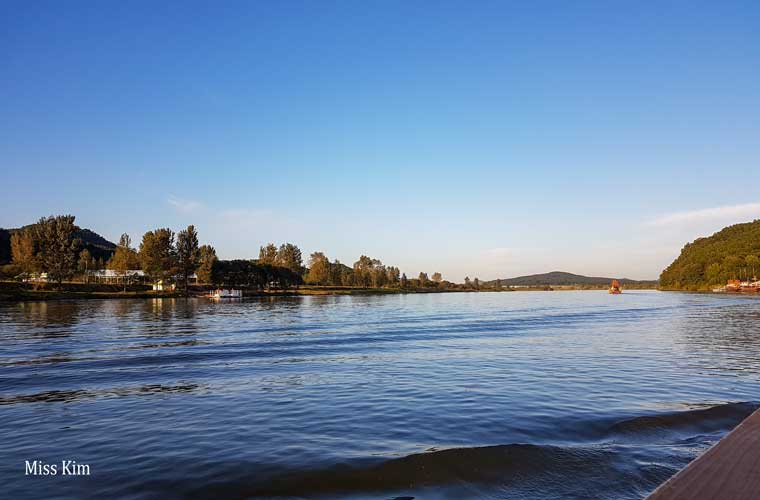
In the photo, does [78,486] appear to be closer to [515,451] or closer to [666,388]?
[515,451]

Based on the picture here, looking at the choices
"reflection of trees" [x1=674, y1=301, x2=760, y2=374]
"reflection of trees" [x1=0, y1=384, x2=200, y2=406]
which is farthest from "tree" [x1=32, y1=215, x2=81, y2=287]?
"reflection of trees" [x1=674, y1=301, x2=760, y2=374]

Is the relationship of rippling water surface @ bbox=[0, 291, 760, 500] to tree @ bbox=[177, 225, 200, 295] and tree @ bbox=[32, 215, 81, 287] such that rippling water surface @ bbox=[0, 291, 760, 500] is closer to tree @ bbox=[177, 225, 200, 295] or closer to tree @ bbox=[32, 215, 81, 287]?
tree @ bbox=[32, 215, 81, 287]

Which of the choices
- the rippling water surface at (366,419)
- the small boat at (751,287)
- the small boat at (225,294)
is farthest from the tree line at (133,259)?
the small boat at (751,287)

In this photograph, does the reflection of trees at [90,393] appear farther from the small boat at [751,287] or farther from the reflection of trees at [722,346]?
the small boat at [751,287]

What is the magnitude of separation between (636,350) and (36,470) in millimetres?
31210

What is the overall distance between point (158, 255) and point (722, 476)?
538ft

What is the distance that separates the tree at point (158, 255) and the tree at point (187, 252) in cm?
476

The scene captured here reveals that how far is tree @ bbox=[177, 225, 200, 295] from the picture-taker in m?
164

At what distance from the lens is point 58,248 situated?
131750 mm

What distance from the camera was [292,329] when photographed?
46500 mm

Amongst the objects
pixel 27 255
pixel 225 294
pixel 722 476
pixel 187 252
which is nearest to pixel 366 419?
pixel 722 476

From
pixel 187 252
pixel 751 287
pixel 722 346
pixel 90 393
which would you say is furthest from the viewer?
pixel 751 287

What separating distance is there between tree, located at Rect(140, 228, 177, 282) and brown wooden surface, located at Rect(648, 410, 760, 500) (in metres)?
163

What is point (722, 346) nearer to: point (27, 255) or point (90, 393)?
point (90, 393)
